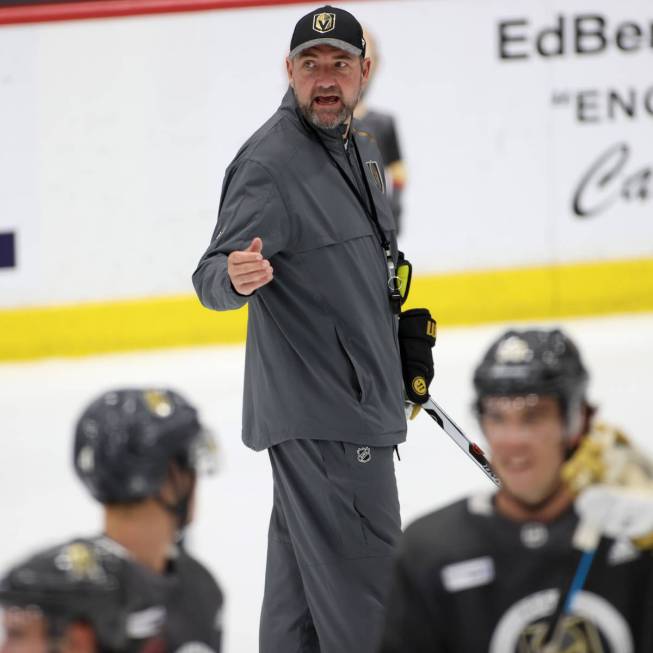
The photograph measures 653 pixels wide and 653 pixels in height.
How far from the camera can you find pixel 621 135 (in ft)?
19.9

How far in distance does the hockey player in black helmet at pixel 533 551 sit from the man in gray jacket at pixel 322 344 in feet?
2.91

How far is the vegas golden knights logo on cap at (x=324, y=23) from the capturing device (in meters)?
2.49

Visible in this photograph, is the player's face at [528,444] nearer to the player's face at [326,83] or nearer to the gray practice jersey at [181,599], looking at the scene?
the gray practice jersey at [181,599]

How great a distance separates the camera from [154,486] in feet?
5.14

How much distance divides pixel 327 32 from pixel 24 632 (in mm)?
1337

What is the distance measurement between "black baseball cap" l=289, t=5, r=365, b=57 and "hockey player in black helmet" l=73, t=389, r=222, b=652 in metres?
1.03

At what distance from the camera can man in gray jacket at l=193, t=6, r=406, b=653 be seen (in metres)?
2.46

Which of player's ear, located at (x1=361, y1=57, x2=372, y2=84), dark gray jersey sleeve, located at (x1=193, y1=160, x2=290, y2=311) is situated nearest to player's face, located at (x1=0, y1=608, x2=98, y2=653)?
dark gray jersey sleeve, located at (x1=193, y1=160, x2=290, y2=311)

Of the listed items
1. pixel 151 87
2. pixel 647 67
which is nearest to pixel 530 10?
pixel 647 67

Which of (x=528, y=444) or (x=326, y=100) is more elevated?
(x=326, y=100)

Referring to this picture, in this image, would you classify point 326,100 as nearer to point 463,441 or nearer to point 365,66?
point 365,66

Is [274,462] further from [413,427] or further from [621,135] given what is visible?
[621,135]

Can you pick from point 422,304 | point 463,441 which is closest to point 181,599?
point 463,441

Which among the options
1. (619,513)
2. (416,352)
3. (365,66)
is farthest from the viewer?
(416,352)
